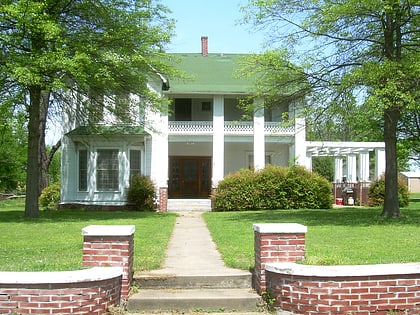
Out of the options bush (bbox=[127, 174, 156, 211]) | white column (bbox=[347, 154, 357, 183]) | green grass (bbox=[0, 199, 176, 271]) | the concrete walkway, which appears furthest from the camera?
white column (bbox=[347, 154, 357, 183])

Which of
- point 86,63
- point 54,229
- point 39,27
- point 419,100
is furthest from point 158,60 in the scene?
point 419,100

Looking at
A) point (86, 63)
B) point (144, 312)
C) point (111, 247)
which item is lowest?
point (144, 312)

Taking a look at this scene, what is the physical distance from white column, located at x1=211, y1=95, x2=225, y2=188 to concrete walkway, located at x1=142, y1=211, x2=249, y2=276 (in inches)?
488

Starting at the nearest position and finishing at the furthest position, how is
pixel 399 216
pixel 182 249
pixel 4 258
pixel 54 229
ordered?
pixel 4 258
pixel 182 249
pixel 54 229
pixel 399 216

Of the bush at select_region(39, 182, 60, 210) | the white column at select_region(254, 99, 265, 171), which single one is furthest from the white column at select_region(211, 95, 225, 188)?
the bush at select_region(39, 182, 60, 210)

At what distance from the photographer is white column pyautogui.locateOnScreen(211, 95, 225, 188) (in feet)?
85.8

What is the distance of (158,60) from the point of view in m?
17.8

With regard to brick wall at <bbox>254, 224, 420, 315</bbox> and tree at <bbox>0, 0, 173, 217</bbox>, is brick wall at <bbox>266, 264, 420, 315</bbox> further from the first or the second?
tree at <bbox>0, 0, 173, 217</bbox>

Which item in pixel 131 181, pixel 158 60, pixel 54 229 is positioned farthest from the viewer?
pixel 131 181

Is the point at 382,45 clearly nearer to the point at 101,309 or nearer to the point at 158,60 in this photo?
the point at 158,60

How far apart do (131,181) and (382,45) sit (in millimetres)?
12679

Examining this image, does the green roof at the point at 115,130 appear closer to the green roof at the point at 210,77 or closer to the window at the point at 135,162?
the window at the point at 135,162

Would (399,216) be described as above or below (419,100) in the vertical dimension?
below

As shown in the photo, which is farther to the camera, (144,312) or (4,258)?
(4,258)
